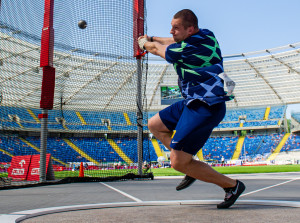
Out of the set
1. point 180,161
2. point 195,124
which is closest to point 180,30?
point 195,124

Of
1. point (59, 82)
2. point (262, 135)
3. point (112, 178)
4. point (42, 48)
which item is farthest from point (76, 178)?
point (262, 135)

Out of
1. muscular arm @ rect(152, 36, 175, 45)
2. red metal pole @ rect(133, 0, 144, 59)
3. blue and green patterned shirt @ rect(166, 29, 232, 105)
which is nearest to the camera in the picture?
blue and green patterned shirt @ rect(166, 29, 232, 105)

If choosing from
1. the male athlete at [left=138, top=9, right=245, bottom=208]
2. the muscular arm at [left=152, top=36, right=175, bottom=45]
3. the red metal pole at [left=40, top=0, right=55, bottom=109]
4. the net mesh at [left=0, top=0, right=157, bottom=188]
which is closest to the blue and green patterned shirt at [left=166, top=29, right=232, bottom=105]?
the male athlete at [left=138, top=9, right=245, bottom=208]

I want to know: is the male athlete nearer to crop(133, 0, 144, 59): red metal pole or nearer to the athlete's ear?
the athlete's ear

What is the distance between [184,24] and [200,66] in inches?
14.1

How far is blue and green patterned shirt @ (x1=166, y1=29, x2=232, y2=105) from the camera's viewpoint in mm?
2367

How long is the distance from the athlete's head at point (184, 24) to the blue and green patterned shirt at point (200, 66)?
0.05m

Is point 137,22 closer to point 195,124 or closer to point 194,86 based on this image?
point 194,86

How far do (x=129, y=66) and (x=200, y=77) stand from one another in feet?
19.0

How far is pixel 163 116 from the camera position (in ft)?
9.11

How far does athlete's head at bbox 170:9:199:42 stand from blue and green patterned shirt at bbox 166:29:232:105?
0.15 feet

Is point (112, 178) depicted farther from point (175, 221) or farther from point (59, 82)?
point (175, 221)

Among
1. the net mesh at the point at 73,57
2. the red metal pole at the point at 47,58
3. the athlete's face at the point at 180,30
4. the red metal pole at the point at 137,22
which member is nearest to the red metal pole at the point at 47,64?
the red metal pole at the point at 47,58

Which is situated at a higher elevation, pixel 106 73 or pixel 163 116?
pixel 106 73
